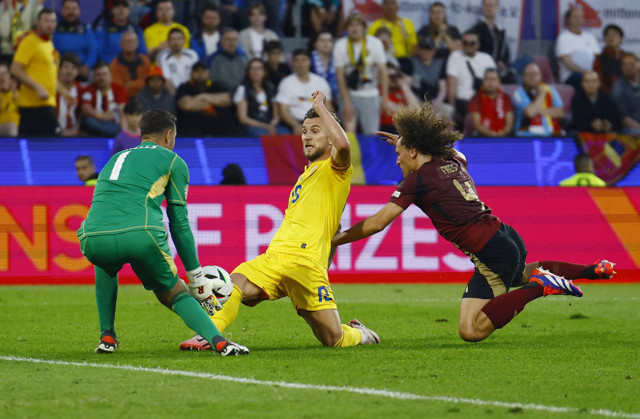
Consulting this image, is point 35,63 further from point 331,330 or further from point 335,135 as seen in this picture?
point 331,330

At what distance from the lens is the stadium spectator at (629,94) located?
17.1 meters

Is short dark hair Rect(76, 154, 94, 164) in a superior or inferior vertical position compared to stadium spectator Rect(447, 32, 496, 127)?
inferior

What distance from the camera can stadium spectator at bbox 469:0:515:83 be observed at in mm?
17281

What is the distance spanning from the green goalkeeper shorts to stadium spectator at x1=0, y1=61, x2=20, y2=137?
8764mm

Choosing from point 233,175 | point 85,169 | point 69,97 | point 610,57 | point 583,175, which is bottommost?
point 583,175

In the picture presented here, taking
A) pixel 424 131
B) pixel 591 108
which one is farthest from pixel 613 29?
pixel 424 131

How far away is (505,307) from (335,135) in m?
A: 1.74

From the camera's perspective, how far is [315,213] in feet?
24.0

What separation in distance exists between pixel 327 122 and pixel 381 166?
7.09 meters

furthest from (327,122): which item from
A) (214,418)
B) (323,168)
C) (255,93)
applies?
(255,93)

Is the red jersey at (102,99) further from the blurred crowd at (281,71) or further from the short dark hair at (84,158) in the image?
the short dark hair at (84,158)

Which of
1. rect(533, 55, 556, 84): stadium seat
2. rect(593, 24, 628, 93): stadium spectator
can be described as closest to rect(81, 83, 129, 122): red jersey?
rect(533, 55, 556, 84): stadium seat

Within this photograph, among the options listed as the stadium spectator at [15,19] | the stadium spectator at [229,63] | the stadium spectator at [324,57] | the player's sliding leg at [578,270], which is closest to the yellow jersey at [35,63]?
the stadium spectator at [15,19]

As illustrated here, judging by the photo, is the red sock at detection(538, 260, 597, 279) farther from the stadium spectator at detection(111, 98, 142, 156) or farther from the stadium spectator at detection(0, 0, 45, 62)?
the stadium spectator at detection(0, 0, 45, 62)
